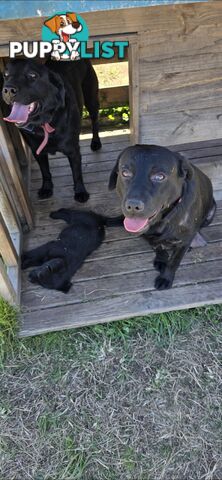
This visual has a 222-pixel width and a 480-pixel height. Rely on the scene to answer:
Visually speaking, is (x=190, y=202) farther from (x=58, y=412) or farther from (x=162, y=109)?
(x=58, y=412)

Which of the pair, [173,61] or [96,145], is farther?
[96,145]

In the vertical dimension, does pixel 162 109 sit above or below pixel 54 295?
above

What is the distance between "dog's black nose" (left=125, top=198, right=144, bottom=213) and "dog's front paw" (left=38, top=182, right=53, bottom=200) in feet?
4.84

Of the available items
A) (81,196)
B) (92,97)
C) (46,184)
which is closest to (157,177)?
(81,196)

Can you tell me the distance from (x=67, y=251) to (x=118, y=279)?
1.24 ft

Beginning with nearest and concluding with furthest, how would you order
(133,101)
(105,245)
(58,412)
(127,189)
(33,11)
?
(33,11) < (127,189) < (58,412) < (133,101) < (105,245)

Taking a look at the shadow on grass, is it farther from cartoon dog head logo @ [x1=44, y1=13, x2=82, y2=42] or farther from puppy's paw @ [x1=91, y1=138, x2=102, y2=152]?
puppy's paw @ [x1=91, y1=138, x2=102, y2=152]

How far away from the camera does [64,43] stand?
→ 2088 mm

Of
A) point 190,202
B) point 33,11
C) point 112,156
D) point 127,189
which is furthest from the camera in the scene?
point 112,156

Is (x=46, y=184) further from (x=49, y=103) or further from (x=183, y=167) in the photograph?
(x=183, y=167)

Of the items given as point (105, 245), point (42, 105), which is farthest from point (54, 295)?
point (42, 105)

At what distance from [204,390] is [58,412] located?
0.78m

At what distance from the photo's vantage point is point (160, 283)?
8.43ft

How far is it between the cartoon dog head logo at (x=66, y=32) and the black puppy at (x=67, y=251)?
107cm
